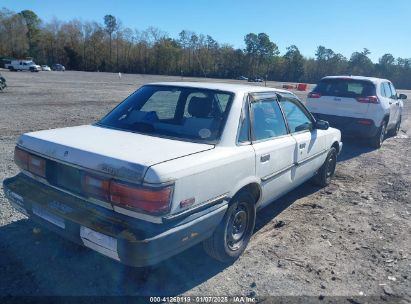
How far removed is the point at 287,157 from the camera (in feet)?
13.6

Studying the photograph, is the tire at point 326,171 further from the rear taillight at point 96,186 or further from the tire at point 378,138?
the rear taillight at point 96,186

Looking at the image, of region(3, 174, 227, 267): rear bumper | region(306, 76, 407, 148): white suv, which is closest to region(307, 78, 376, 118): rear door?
region(306, 76, 407, 148): white suv

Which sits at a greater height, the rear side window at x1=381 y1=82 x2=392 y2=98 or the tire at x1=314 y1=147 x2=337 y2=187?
the rear side window at x1=381 y1=82 x2=392 y2=98

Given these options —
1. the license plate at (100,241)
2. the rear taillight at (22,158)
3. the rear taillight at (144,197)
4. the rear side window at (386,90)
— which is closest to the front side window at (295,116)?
the rear taillight at (144,197)

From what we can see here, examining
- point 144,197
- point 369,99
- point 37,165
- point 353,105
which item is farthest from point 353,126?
point 37,165

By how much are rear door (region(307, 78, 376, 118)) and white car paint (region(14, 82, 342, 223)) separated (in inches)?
210

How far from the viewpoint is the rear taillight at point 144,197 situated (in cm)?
251

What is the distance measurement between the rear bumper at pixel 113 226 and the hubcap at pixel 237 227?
14.6 inches

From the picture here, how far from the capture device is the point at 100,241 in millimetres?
2635

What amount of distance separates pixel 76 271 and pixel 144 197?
4.10ft

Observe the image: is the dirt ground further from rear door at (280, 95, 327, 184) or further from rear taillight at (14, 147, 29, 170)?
rear taillight at (14, 147, 29, 170)

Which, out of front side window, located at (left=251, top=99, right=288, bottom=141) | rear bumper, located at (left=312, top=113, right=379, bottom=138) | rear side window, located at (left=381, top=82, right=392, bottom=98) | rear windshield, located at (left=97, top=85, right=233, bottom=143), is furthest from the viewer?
rear side window, located at (left=381, top=82, right=392, bottom=98)

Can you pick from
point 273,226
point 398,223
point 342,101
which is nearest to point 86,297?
point 273,226

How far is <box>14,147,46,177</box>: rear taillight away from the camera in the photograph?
3.08 meters
